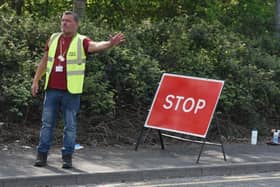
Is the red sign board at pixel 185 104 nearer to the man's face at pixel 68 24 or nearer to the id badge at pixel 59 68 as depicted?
the id badge at pixel 59 68

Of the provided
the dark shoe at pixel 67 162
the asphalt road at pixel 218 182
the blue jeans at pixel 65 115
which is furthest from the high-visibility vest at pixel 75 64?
the asphalt road at pixel 218 182

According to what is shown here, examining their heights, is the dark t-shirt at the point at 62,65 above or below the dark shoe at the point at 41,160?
above

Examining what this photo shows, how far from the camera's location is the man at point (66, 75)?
7465 mm

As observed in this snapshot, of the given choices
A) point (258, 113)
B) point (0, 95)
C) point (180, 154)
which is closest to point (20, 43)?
point (0, 95)

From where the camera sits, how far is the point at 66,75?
295 inches

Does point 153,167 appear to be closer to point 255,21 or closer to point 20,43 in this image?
point 20,43

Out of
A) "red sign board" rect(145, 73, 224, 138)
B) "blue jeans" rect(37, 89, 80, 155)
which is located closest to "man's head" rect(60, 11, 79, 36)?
"blue jeans" rect(37, 89, 80, 155)

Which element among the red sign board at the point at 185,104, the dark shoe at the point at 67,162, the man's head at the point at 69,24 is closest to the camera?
the man's head at the point at 69,24

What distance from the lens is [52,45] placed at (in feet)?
24.9

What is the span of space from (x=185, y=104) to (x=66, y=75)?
2.37 metres

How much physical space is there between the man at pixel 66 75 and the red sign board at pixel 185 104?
1.97 m

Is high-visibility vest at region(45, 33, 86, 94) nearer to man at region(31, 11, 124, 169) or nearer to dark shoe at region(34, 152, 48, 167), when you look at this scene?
man at region(31, 11, 124, 169)

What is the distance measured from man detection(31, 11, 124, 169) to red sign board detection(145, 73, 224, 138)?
1.97 metres

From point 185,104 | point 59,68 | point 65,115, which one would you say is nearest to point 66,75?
point 59,68
